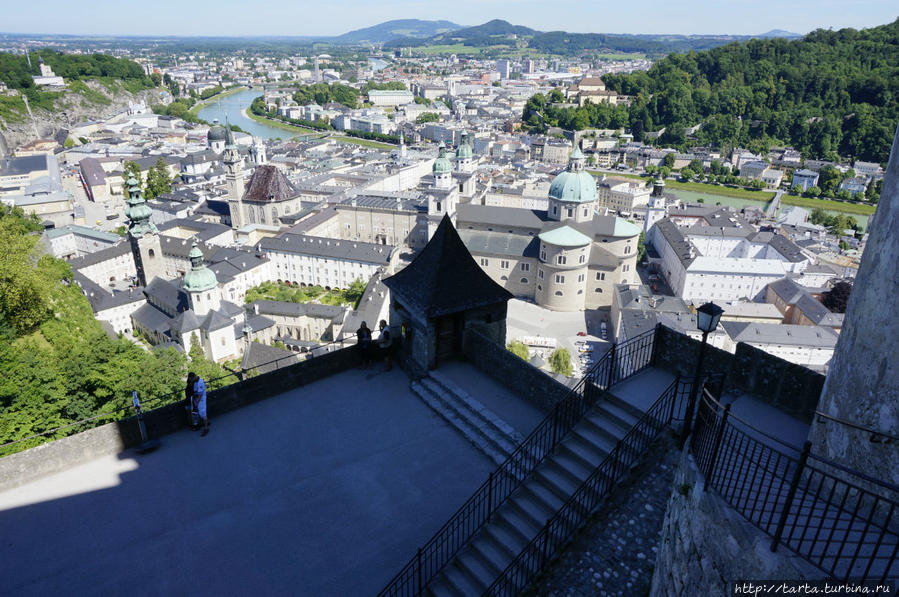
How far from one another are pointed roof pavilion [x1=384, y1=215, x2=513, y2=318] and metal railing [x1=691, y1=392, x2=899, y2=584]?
5.63 metres

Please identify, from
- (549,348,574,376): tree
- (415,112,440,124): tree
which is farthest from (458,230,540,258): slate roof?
(415,112,440,124): tree

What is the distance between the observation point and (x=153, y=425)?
32.9 ft

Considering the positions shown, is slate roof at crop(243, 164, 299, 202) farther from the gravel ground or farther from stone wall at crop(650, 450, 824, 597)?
stone wall at crop(650, 450, 824, 597)

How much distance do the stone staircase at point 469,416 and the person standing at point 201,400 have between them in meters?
4.01

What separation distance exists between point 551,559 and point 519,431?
2.74 meters

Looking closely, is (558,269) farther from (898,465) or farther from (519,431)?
(898,465)

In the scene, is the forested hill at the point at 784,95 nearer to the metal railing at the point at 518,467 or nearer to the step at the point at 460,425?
the metal railing at the point at 518,467

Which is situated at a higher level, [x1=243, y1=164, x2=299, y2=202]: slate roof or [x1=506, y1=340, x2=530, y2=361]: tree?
[x1=243, y1=164, x2=299, y2=202]: slate roof

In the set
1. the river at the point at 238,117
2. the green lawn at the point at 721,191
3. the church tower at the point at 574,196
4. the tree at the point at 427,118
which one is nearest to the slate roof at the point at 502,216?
the church tower at the point at 574,196

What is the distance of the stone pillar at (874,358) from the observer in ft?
16.2

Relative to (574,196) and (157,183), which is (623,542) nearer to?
(574,196)

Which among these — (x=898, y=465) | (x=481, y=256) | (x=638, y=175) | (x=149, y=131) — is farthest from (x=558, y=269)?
(x=149, y=131)

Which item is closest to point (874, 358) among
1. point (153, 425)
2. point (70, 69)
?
point (153, 425)

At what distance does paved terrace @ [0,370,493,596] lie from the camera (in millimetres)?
7344
